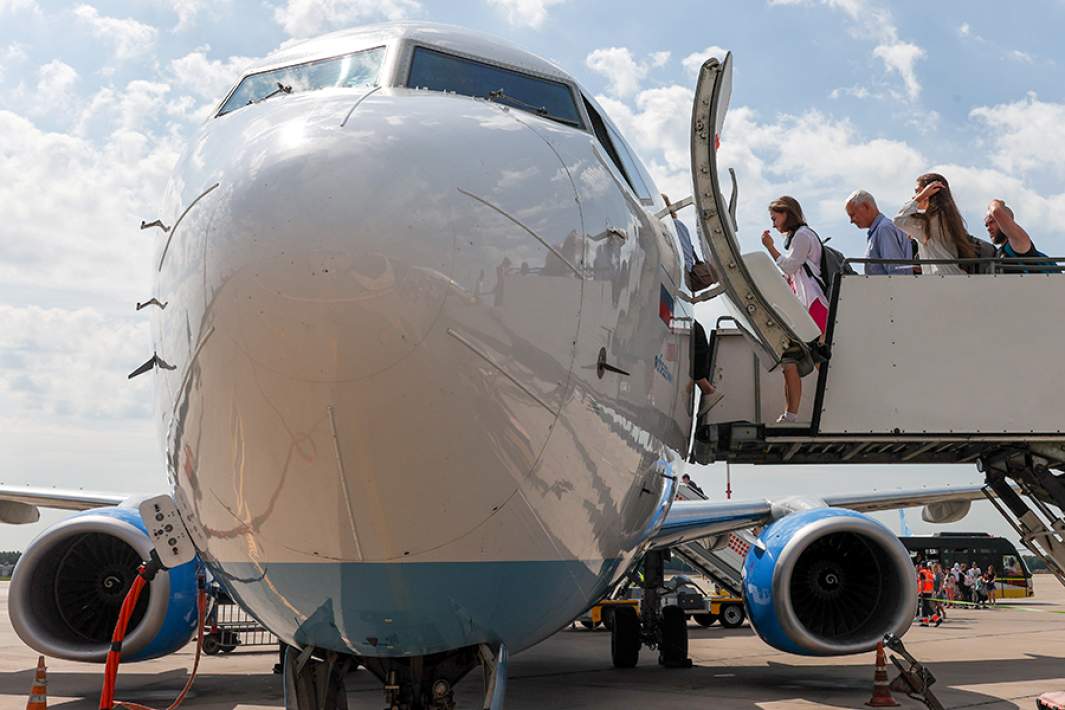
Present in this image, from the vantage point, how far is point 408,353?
3268 millimetres

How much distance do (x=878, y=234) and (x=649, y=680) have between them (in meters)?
5.42

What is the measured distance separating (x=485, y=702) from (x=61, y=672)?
9245mm

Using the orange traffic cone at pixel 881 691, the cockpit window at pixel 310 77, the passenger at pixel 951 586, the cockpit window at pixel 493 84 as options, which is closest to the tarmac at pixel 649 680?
the orange traffic cone at pixel 881 691

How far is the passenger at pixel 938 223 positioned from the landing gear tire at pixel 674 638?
5949 mm

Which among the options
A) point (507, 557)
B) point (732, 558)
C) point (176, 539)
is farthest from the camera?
point (732, 558)

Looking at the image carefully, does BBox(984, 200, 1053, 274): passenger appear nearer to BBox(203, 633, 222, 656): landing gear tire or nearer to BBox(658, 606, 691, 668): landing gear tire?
BBox(658, 606, 691, 668): landing gear tire

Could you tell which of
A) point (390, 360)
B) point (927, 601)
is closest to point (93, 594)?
point (390, 360)

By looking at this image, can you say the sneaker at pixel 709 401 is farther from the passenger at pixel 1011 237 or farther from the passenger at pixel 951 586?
the passenger at pixel 951 586

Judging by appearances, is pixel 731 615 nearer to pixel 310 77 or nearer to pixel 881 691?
pixel 881 691

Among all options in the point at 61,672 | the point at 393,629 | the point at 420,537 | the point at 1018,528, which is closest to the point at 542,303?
the point at 420,537

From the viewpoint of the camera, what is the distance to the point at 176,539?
446cm

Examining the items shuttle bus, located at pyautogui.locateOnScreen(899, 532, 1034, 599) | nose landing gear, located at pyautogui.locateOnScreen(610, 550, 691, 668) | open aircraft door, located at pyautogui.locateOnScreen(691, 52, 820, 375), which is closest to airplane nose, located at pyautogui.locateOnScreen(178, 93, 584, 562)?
open aircraft door, located at pyautogui.locateOnScreen(691, 52, 820, 375)

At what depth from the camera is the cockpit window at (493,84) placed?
15.1ft

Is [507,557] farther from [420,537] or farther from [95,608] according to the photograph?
[95,608]
